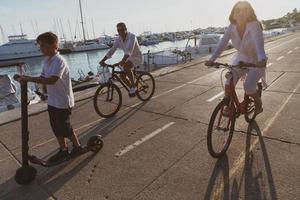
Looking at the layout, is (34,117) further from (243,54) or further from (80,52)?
(80,52)

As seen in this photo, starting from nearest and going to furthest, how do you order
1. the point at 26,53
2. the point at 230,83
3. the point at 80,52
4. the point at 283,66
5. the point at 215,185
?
the point at 215,185 → the point at 230,83 → the point at 283,66 → the point at 26,53 → the point at 80,52

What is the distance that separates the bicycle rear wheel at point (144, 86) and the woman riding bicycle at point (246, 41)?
347cm

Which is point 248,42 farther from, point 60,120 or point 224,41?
point 60,120

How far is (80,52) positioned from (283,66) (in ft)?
270

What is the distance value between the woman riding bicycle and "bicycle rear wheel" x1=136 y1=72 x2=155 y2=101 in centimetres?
347

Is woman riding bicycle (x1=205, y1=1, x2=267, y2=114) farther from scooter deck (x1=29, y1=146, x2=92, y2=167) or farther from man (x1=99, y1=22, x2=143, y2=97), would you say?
man (x1=99, y1=22, x2=143, y2=97)

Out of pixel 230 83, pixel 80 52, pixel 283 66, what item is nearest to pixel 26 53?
pixel 80 52

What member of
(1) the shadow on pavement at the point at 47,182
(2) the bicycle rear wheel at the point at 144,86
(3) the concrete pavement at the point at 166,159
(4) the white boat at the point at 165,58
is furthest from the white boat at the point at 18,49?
(1) the shadow on pavement at the point at 47,182

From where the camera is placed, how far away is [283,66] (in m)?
12.8

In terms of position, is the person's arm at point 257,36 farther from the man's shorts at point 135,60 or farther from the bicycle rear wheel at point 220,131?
the man's shorts at point 135,60

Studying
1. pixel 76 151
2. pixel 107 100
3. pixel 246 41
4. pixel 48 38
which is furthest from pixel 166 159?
pixel 107 100

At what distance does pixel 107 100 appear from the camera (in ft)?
23.1

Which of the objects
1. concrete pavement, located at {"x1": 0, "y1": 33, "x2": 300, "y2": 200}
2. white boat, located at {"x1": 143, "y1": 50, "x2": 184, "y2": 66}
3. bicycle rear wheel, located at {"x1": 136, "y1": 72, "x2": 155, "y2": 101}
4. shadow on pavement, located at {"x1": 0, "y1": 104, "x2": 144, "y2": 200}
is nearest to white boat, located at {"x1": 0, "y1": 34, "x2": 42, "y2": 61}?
white boat, located at {"x1": 143, "y1": 50, "x2": 184, "y2": 66}

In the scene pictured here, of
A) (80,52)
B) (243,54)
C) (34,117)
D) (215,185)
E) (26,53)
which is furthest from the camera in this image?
(80,52)
